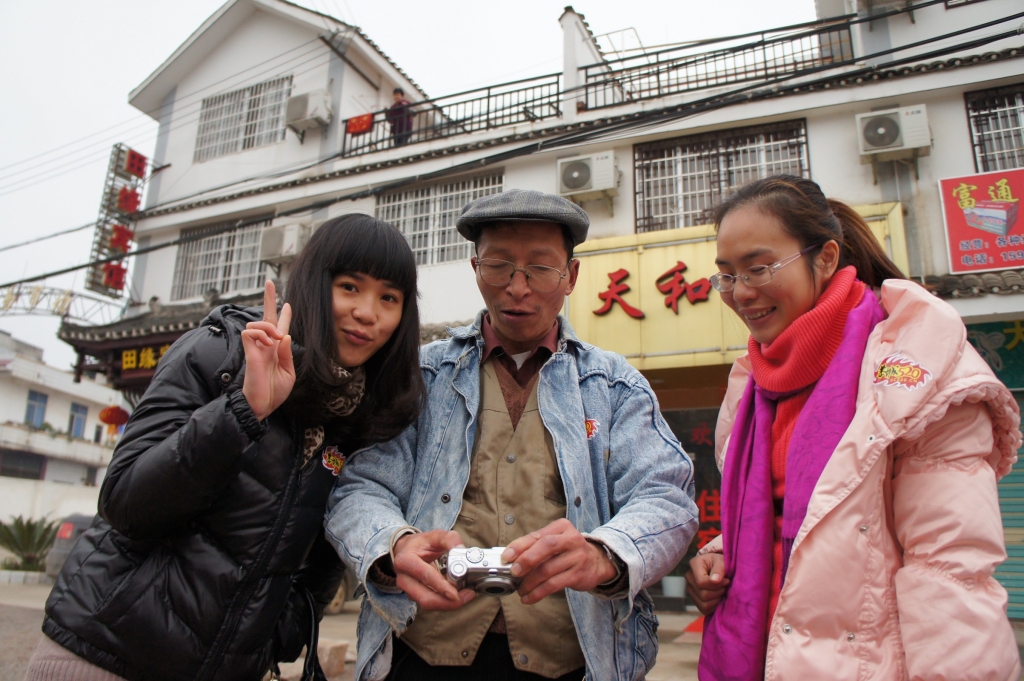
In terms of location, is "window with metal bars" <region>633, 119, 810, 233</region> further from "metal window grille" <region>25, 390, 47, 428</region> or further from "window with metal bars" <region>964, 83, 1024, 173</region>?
"metal window grille" <region>25, 390, 47, 428</region>

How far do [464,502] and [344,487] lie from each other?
0.36 m

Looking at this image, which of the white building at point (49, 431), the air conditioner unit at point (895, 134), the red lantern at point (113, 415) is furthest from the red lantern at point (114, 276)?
the white building at point (49, 431)

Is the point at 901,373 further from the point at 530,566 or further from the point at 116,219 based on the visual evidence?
the point at 116,219

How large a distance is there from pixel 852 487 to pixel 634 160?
9021mm

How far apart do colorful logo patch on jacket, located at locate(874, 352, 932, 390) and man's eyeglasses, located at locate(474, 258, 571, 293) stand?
99cm

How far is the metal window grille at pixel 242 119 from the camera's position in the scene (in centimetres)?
1304

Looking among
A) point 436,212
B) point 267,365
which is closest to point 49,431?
point 436,212

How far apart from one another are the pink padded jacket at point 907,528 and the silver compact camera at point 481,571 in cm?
71

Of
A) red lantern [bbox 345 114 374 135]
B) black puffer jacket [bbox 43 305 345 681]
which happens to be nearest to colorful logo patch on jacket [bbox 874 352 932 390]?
black puffer jacket [bbox 43 305 345 681]

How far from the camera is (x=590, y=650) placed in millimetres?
1684

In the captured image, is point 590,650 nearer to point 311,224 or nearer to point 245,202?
point 311,224

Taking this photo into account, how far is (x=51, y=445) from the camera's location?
30656 millimetres

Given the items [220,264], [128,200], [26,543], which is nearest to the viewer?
[220,264]

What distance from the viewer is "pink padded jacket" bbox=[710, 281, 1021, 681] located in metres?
1.38
